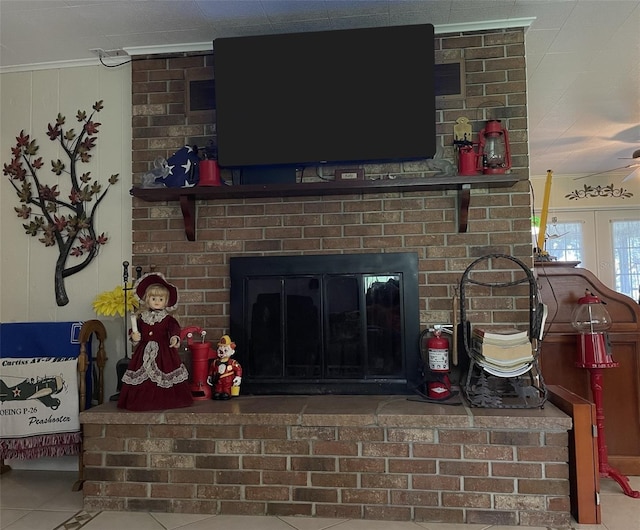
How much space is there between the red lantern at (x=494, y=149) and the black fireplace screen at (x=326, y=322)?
0.56m

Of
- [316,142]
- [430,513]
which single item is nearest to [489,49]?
[316,142]

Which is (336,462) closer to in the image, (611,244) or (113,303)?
(113,303)

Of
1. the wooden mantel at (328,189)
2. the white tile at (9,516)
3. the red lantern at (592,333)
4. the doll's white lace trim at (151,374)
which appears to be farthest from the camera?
the red lantern at (592,333)

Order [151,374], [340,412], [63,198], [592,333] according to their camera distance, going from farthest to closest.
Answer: [63,198] < [592,333] < [151,374] < [340,412]

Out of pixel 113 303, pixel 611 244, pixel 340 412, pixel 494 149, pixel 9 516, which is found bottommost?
pixel 9 516

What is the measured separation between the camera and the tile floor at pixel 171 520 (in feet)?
6.00

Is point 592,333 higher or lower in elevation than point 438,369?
higher

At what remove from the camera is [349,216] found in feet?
7.81

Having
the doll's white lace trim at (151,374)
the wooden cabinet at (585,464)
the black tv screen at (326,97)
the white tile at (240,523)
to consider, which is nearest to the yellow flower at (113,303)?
the doll's white lace trim at (151,374)

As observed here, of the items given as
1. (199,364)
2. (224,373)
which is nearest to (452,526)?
(224,373)

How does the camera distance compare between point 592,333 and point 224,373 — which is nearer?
point 224,373

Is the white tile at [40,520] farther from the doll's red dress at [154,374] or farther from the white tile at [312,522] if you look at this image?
the white tile at [312,522]

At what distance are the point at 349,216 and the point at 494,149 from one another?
2.47 ft

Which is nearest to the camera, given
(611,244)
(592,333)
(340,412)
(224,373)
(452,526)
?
(452,526)
